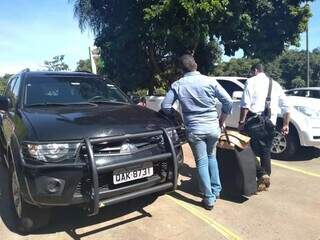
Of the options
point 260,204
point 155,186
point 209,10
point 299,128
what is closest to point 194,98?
point 155,186

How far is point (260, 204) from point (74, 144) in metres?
2.51

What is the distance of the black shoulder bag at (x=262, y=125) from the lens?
5934 millimetres

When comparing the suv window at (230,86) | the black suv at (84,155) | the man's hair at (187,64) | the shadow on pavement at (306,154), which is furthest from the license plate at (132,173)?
the suv window at (230,86)

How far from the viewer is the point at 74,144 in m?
4.16

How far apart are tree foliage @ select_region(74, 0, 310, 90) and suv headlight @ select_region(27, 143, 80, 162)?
1119 centimetres

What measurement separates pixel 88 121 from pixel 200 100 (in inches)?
52.9

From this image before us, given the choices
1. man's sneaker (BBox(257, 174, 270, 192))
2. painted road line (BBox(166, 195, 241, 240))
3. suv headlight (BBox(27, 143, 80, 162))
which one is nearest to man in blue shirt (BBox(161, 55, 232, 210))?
painted road line (BBox(166, 195, 241, 240))

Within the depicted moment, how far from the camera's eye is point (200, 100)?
5.05m

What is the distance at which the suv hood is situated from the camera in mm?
4223

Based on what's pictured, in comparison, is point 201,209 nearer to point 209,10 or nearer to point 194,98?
point 194,98

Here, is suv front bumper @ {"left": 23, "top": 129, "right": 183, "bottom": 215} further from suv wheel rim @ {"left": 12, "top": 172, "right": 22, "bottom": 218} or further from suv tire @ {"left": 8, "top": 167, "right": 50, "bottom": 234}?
suv wheel rim @ {"left": 12, "top": 172, "right": 22, "bottom": 218}

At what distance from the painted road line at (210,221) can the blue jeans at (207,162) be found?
20 cm

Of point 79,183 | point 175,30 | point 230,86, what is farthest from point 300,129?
point 175,30

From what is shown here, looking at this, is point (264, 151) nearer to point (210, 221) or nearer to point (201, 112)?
point (201, 112)
